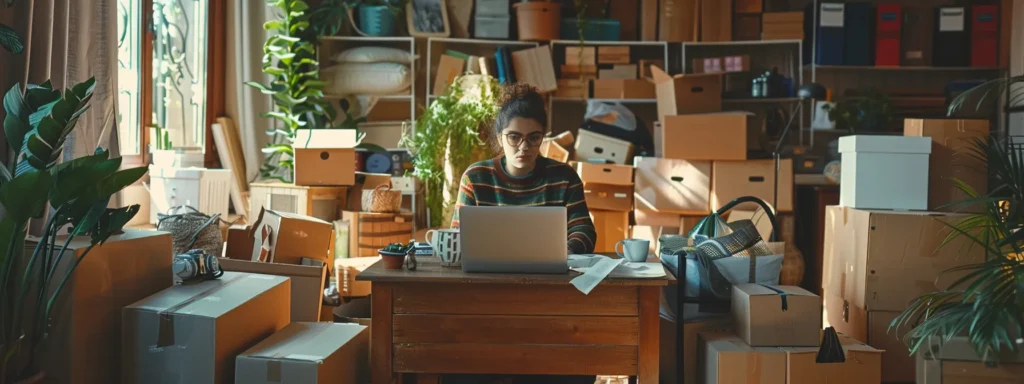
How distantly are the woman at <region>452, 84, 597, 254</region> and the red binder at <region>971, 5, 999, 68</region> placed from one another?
4469mm

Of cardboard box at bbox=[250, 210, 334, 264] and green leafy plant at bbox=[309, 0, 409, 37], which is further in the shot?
green leafy plant at bbox=[309, 0, 409, 37]

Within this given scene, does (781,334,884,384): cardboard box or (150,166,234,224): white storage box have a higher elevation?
(150,166,234,224): white storage box

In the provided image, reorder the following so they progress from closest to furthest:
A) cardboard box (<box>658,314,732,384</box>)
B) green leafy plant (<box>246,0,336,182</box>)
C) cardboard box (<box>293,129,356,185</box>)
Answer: cardboard box (<box>658,314,732,384</box>) < cardboard box (<box>293,129,356,185</box>) < green leafy plant (<box>246,0,336,182</box>)

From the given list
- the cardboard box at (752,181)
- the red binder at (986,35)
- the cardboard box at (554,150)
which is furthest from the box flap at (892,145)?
the red binder at (986,35)

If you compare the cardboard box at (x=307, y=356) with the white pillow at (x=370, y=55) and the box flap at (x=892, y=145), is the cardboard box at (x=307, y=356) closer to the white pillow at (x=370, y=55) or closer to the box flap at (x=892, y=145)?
the box flap at (x=892, y=145)

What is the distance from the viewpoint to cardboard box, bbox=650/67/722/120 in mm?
5566

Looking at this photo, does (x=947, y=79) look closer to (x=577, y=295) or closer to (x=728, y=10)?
(x=728, y=10)

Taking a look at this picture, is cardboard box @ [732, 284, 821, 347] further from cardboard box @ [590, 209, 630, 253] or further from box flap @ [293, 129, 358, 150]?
cardboard box @ [590, 209, 630, 253]

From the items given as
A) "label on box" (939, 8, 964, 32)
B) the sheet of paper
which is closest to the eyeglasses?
the sheet of paper

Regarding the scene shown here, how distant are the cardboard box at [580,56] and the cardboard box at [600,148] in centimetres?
77

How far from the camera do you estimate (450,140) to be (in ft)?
17.3

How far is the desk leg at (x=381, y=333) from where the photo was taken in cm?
236

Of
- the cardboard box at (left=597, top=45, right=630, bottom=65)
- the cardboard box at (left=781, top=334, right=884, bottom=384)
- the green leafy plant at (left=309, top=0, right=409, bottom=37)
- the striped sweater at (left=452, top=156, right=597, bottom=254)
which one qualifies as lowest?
the cardboard box at (left=781, top=334, right=884, bottom=384)

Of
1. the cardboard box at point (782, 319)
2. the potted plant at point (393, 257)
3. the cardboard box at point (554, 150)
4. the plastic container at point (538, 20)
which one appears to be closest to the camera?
the potted plant at point (393, 257)
